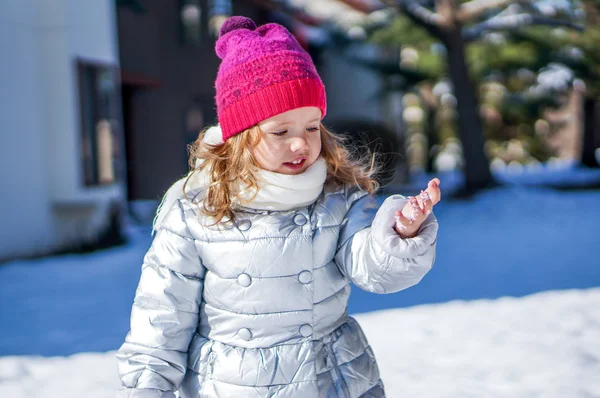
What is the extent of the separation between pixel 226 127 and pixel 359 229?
0.45m

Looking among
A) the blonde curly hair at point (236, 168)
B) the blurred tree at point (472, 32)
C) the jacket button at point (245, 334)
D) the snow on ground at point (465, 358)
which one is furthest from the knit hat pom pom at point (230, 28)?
the blurred tree at point (472, 32)

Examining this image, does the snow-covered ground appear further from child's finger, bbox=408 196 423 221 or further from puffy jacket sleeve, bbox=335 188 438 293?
child's finger, bbox=408 196 423 221

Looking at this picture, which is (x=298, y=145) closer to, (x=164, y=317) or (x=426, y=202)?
(x=426, y=202)

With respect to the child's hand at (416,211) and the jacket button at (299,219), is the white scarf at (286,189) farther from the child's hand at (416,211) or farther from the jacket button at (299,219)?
the child's hand at (416,211)

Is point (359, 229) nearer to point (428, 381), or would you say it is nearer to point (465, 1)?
point (428, 381)

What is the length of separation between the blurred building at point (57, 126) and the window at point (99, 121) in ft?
0.04

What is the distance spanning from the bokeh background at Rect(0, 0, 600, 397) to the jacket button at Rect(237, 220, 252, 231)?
24.6 inches

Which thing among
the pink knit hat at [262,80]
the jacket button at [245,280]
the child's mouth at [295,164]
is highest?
the pink knit hat at [262,80]

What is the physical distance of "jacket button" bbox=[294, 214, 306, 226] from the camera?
176 centimetres

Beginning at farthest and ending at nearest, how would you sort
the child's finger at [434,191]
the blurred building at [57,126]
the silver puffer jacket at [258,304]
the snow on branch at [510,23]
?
1. the snow on branch at [510,23]
2. the blurred building at [57,126]
3. the silver puffer jacket at [258,304]
4. the child's finger at [434,191]

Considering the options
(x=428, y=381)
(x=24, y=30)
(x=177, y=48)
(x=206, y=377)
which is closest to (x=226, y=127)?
(x=206, y=377)

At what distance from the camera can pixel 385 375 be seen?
3.47 metres

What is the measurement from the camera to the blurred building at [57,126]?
7.05 metres

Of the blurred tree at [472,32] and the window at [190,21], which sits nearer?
the blurred tree at [472,32]
